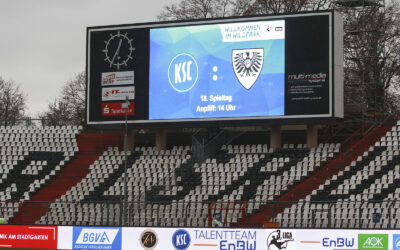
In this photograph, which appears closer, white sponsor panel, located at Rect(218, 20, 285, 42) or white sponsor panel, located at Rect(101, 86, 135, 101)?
white sponsor panel, located at Rect(218, 20, 285, 42)

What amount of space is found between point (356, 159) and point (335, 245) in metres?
15.6

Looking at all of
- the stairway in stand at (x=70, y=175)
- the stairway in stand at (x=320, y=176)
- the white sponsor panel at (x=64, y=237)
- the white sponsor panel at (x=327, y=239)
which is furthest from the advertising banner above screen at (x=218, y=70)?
the white sponsor panel at (x=327, y=239)

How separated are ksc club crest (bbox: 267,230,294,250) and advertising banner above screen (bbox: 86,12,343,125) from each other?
14.4m

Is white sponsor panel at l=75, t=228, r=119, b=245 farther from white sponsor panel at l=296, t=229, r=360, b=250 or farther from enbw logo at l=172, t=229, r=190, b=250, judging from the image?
white sponsor panel at l=296, t=229, r=360, b=250

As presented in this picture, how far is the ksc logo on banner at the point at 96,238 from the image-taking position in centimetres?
3731

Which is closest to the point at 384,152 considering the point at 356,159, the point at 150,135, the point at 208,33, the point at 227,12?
the point at 356,159

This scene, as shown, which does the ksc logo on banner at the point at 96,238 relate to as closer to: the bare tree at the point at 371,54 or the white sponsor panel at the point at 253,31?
the white sponsor panel at the point at 253,31

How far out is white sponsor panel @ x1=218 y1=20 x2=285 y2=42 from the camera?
49.7m

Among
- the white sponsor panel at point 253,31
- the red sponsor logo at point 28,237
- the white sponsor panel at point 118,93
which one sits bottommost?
the red sponsor logo at point 28,237

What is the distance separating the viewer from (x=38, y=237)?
3906cm

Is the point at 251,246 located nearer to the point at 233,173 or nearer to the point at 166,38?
the point at 233,173

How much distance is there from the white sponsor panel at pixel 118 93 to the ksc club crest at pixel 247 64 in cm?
571

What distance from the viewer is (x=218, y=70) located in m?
50.4

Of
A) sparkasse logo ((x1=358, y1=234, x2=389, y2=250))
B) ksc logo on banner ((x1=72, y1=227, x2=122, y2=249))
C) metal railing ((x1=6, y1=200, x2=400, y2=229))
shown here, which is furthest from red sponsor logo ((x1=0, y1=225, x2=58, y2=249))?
sparkasse logo ((x1=358, y1=234, x2=389, y2=250))
